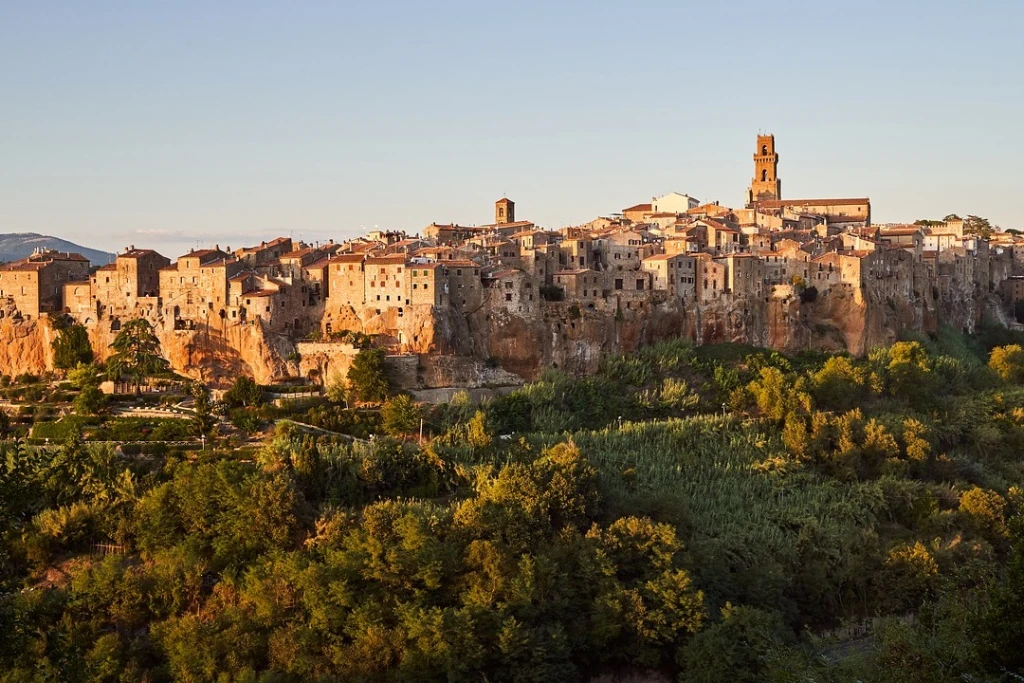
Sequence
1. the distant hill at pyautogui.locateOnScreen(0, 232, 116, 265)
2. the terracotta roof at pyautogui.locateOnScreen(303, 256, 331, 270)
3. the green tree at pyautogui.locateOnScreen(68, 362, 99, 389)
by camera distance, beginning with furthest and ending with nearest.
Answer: the distant hill at pyautogui.locateOnScreen(0, 232, 116, 265) → the terracotta roof at pyautogui.locateOnScreen(303, 256, 331, 270) → the green tree at pyautogui.locateOnScreen(68, 362, 99, 389)

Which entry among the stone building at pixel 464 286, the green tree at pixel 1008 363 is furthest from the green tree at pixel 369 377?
the green tree at pixel 1008 363

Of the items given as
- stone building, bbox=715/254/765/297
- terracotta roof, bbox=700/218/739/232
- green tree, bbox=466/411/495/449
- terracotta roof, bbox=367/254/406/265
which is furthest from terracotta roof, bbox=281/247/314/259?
terracotta roof, bbox=700/218/739/232

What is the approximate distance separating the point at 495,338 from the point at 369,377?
6.22 metres

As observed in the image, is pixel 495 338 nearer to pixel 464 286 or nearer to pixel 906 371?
pixel 464 286

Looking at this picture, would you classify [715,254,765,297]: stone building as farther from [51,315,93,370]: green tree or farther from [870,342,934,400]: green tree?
[51,315,93,370]: green tree

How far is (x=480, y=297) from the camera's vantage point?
1885 inches

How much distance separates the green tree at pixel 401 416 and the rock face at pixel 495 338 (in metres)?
2.15

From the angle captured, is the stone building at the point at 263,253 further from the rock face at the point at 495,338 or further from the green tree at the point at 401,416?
the green tree at the point at 401,416

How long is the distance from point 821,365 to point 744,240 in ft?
30.7

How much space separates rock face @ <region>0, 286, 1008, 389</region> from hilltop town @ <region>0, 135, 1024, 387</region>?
58 mm

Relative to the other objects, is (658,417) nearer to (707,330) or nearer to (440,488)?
(707,330)

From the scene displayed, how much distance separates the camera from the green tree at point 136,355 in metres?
44.9

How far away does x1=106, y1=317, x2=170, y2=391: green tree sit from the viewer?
1769 inches

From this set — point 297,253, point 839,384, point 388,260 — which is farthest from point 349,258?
point 839,384
